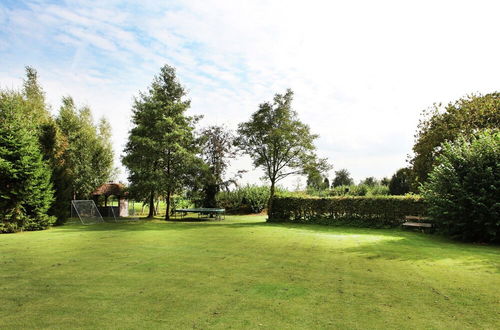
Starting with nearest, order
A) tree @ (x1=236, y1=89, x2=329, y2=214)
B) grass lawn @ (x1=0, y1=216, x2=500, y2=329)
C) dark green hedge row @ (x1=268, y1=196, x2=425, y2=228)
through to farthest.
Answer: grass lawn @ (x1=0, y1=216, x2=500, y2=329) < dark green hedge row @ (x1=268, y1=196, x2=425, y2=228) < tree @ (x1=236, y1=89, x2=329, y2=214)

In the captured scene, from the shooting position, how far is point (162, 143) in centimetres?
2338

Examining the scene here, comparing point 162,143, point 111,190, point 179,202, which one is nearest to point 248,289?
point 162,143

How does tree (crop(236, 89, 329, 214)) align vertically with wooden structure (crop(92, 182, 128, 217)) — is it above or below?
above

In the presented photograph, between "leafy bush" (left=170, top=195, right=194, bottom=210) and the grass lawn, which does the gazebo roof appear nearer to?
"leafy bush" (left=170, top=195, right=194, bottom=210)

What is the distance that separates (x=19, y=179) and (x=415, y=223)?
1953cm

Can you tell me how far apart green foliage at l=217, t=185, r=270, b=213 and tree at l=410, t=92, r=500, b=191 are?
13769 mm

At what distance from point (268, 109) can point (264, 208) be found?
13.2m

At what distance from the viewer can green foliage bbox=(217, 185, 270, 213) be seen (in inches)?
1294

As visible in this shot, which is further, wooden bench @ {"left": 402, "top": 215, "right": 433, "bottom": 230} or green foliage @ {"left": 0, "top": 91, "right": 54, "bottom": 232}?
green foliage @ {"left": 0, "top": 91, "right": 54, "bottom": 232}

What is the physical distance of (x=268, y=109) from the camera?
23156mm

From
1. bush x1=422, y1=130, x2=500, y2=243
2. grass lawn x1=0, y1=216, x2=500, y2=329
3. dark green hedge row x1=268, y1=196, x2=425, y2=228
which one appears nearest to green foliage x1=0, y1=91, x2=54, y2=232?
grass lawn x1=0, y1=216, x2=500, y2=329

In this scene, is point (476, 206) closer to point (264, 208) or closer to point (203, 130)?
point (264, 208)

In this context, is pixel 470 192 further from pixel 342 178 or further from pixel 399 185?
pixel 342 178

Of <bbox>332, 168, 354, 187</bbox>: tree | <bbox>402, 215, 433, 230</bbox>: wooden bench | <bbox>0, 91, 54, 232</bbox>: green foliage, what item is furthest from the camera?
<bbox>332, 168, 354, 187</bbox>: tree
